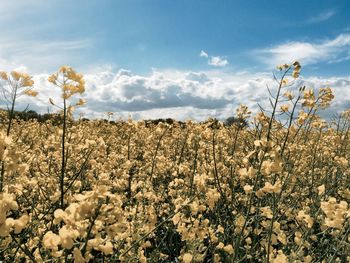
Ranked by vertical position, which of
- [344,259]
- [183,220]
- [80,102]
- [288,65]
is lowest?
[344,259]

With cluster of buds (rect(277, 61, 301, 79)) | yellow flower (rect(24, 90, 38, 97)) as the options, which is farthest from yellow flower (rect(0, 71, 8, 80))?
cluster of buds (rect(277, 61, 301, 79))

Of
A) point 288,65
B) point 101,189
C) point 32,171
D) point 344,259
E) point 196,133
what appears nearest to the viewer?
point 101,189

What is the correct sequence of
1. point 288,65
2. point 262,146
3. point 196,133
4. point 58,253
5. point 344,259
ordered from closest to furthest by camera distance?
point 58,253
point 262,146
point 288,65
point 344,259
point 196,133

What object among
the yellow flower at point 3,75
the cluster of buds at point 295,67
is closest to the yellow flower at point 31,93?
the yellow flower at point 3,75

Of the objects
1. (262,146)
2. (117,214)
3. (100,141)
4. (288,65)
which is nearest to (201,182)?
(262,146)

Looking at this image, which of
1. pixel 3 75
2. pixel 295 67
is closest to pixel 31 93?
pixel 3 75

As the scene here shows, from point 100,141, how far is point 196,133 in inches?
74.2

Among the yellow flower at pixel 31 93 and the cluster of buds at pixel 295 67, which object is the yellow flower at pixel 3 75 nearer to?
the yellow flower at pixel 31 93

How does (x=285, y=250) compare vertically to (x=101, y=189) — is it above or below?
below

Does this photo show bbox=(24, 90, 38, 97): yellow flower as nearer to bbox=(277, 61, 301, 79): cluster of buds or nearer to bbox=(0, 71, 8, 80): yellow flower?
bbox=(0, 71, 8, 80): yellow flower

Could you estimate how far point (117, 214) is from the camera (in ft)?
6.55

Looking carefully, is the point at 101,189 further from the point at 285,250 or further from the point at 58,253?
the point at 285,250

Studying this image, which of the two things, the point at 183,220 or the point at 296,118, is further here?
the point at 296,118

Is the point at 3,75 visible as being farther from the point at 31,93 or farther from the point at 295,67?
→ the point at 295,67
